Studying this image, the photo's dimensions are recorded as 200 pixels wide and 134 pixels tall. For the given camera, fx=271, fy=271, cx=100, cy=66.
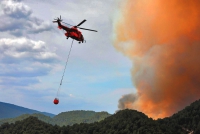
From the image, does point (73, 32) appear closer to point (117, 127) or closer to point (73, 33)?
point (73, 33)

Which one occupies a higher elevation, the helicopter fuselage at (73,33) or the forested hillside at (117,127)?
the forested hillside at (117,127)

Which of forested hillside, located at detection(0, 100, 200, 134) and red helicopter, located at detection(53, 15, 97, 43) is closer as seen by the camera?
red helicopter, located at detection(53, 15, 97, 43)

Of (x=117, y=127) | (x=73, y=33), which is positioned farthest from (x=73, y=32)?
(x=117, y=127)

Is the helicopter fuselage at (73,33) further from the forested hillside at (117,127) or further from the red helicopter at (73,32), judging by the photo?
the forested hillside at (117,127)

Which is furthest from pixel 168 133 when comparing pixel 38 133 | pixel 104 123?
pixel 38 133

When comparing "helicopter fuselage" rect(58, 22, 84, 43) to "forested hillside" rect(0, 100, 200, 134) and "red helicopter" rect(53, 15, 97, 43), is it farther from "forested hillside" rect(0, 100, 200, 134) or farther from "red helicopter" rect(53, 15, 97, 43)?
"forested hillside" rect(0, 100, 200, 134)

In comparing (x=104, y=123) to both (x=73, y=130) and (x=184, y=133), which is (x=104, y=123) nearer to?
(x=73, y=130)

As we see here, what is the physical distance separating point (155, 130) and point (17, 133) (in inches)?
2968

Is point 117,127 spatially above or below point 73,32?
above

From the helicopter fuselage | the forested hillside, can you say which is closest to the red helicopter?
the helicopter fuselage

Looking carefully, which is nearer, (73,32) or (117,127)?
(73,32)

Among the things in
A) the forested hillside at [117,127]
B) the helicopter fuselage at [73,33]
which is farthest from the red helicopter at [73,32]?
the forested hillside at [117,127]

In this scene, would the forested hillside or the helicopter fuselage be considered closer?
the helicopter fuselage

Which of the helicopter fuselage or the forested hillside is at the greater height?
the forested hillside
